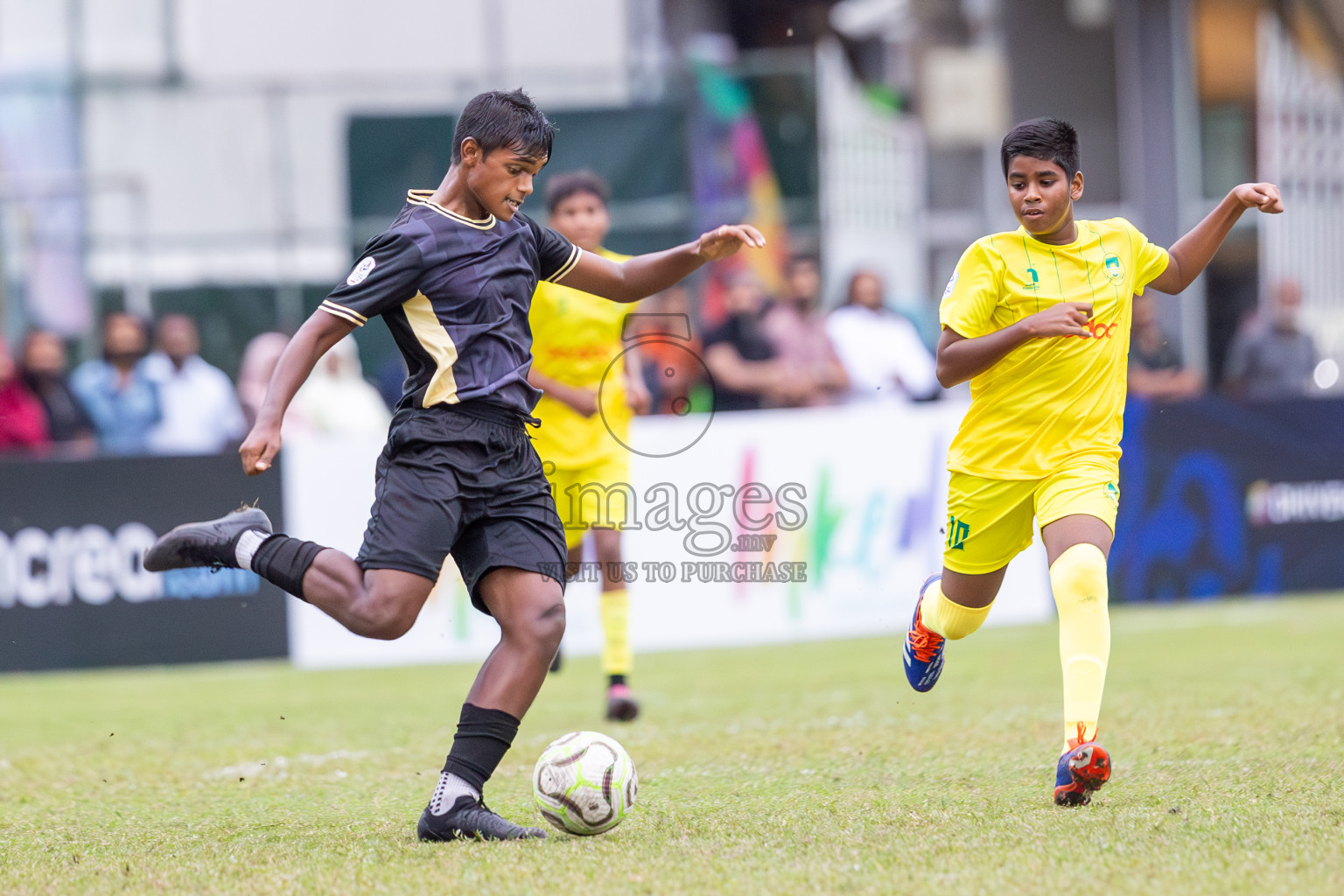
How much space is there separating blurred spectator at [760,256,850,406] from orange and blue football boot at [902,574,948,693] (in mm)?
5885

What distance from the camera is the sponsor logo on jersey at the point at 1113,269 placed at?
542cm

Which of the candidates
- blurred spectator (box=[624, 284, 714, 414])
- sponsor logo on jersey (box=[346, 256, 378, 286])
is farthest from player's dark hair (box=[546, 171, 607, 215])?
blurred spectator (box=[624, 284, 714, 414])

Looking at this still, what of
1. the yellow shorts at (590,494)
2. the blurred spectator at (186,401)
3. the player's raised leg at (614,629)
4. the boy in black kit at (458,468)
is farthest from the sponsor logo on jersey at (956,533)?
the blurred spectator at (186,401)

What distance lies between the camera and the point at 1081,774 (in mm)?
4746

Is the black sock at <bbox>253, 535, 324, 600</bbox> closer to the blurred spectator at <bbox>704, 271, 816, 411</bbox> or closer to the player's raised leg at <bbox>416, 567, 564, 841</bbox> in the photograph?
the player's raised leg at <bbox>416, 567, 564, 841</bbox>

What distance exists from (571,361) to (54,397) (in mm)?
5378

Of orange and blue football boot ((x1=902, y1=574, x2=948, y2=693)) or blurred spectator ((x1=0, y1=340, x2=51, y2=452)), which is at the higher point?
blurred spectator ((x1=0, y1=340, x2=51, y2=452))

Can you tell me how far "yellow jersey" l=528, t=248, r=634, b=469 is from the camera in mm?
7758

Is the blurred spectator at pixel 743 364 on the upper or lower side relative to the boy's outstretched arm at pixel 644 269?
lower

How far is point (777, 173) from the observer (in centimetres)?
1450

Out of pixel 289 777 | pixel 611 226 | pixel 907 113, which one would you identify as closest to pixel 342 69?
pixel 611 226

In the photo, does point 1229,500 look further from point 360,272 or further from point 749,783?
point 360,272

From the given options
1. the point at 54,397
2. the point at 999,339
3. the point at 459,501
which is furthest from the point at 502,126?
the point at 54,397

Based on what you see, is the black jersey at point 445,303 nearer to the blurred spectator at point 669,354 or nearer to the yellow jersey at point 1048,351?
the yellow jersey at point 1048,351
